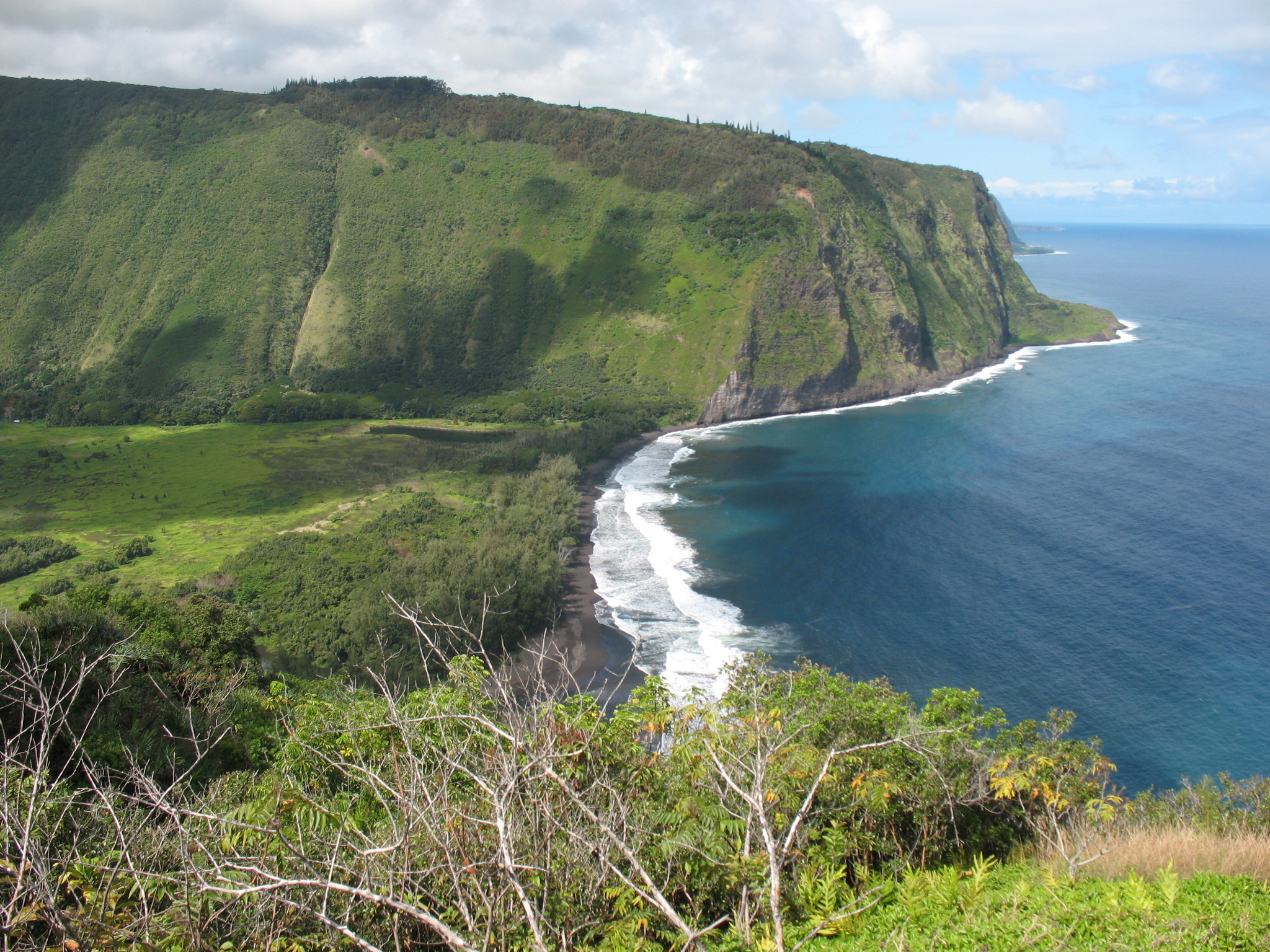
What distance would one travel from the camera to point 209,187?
148625 mm

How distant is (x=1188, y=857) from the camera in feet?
52.5

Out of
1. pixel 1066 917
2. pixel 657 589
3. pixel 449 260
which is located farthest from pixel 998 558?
pixel 449 260

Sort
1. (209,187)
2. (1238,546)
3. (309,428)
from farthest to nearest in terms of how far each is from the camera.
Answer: (209,187) → (309,428) → (1238,546)

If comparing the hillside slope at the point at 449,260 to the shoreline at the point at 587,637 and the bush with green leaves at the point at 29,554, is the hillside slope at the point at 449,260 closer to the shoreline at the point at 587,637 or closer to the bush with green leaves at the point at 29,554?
the shoreline at the point at 587,637

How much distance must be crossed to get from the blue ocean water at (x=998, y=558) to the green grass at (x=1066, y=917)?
26.2 m

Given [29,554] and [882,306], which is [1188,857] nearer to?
[29,554]

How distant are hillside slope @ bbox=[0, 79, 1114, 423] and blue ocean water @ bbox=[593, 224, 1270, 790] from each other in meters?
23.2

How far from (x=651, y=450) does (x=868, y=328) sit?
50.2 m

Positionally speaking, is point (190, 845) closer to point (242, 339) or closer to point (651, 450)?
point (651, 450)

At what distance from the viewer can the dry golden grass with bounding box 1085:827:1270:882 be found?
612 inches

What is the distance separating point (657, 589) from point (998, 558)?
986 inches

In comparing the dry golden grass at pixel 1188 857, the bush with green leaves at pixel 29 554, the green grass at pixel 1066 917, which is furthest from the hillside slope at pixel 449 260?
the green grass at pixel 1066 917

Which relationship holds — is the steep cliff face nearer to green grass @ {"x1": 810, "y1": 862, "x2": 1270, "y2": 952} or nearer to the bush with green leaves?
the bush with green leaves

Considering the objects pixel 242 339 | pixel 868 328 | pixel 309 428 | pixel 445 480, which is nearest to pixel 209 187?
pixel 242 339
